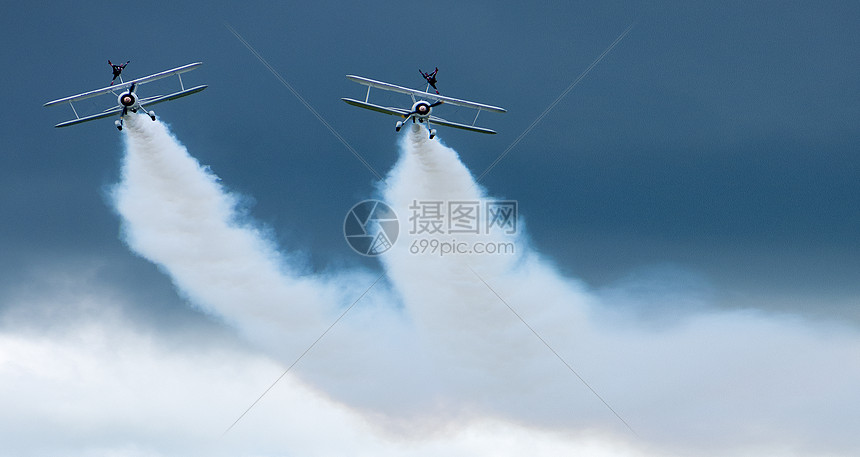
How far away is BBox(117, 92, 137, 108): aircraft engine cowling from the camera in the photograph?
10400cm

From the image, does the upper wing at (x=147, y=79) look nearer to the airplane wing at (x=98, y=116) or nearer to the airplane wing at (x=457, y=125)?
the airplane wing at (x=98, y=116)

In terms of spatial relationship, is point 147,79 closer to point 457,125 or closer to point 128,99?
point 128,99

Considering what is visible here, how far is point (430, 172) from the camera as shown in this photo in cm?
11288

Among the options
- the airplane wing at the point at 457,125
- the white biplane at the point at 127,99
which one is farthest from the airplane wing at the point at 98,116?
the airplane wing at the point at 457,125

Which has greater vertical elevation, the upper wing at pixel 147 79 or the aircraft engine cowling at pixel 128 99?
the upper wing at pixel 147 79

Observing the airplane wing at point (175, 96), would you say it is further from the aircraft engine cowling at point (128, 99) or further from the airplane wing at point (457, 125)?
the airplane wing at point (457, 125)

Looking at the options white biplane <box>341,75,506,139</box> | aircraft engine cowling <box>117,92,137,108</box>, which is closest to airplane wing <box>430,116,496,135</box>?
white biplane <box>341,75,506,139</box>

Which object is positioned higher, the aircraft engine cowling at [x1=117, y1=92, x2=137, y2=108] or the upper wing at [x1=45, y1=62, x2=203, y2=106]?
the upper wing at [x1=45, y1=62, x2=203, y2=106]

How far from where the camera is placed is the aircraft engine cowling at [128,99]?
4094 inches

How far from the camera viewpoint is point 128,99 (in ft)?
341

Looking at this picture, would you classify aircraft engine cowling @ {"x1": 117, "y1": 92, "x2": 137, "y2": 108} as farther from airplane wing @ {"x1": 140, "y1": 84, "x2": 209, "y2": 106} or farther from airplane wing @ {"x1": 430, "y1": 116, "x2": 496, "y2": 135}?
airplane wing @ {"x1": 430, "y1": 116, "x2": 496, "y2": 135}

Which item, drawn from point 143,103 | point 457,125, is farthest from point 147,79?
point 457,125

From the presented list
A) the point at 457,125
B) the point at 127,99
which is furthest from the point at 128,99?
the point at 457,125

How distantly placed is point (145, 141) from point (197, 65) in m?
9.45
